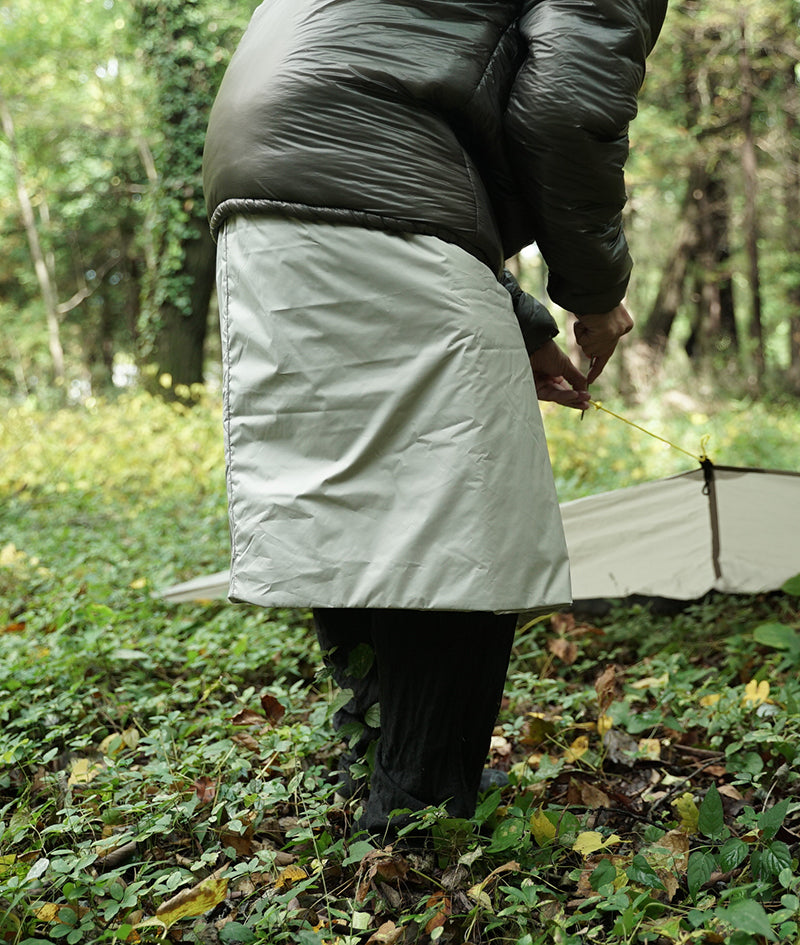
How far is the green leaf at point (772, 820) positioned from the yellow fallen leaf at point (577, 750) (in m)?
0.60

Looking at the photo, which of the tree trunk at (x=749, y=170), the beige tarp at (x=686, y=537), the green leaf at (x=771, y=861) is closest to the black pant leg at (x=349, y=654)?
the green leaf at (x=771, y=861)

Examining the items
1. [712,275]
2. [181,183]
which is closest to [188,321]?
[181,183]

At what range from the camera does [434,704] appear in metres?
1.47

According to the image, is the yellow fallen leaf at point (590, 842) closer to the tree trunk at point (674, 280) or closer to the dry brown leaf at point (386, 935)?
the dry brown leaf at point (386, 935)

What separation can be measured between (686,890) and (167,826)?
0.93 meters

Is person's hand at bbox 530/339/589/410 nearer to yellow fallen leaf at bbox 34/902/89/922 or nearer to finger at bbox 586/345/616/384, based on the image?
finger at bbox 586/345/616/384

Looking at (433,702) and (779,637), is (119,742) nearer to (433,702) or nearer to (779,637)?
(433,702)

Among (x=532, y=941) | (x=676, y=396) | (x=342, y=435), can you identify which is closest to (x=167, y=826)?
(x=532, y=941)

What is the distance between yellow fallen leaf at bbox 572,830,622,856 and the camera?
4.78 ft

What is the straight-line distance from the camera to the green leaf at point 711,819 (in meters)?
1.42

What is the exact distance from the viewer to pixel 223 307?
58.0 inches

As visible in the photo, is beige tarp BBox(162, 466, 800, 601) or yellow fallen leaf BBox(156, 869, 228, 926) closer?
yellow fallen leaf BBox(156, 869, 228, 926)

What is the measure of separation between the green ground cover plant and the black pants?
0.14 feet

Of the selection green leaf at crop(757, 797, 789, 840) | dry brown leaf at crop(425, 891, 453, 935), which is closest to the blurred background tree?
dry brown leaf at crop(425, 891, 453, 935)
